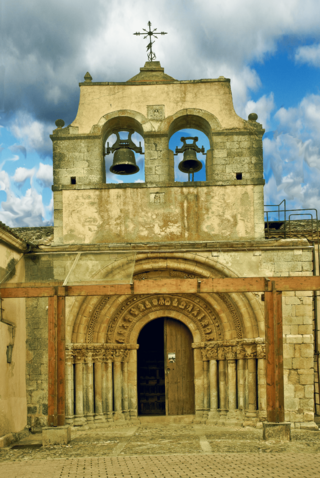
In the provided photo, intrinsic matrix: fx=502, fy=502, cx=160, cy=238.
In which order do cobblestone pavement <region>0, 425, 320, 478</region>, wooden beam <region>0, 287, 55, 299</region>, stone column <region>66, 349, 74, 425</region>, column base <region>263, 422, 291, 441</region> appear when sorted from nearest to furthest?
cobblestone pavement <region>0, 425, 320, 478</region>
column base <region>263, 422, 291, 441</region>
wooden beam <region>0, 287, 55, 299</region>
stone column <region>66, 349, 74, 425</region>

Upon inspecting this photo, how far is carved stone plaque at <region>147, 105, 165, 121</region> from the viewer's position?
10.9m

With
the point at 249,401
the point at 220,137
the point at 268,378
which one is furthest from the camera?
the point at 220,137

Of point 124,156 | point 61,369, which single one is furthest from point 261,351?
point 124,156

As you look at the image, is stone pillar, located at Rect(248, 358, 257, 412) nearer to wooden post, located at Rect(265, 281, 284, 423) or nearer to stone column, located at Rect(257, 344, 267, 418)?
stone column, located at Rect(257, 344, 267, 418)

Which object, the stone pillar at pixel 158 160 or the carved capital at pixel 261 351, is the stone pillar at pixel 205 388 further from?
the stone pillar at pixel 158 160

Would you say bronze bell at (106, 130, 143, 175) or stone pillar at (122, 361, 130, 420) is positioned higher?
bronze bell at (106, 130, 143, 175)

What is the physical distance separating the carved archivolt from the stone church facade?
22mm

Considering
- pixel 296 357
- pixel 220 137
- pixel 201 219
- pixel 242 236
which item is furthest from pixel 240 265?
pixel 220 137

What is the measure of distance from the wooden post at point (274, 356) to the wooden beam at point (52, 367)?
3.44 meters

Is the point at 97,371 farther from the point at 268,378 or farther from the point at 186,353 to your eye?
the point at 268,378

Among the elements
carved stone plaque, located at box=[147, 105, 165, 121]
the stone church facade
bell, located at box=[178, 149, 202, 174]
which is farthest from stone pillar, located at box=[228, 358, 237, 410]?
carved stone plaque, located at box=[147, 105, 165, 121]

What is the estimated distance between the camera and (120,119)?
36.2 ft

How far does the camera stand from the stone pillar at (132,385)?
10446 mm

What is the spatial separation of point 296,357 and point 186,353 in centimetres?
232
